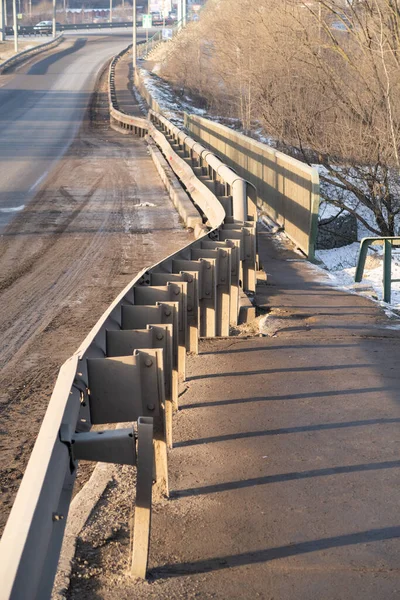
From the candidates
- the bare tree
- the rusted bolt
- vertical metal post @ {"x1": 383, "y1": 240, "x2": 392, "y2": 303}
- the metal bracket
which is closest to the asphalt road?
vertical metal post @ {"x1": 383, "y1": 240, "x2": 392, "y2": 303}

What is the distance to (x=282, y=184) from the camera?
16.3 meters

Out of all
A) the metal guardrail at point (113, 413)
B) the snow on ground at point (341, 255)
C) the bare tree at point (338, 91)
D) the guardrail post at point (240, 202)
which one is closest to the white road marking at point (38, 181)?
the snow on ground at point (341, 255)

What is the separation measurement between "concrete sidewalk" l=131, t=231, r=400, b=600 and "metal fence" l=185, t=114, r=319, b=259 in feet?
18.1

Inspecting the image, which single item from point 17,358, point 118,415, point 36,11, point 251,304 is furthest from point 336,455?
point 36,11

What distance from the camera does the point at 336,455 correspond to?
5.49m

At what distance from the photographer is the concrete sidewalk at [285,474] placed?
4.03 meters

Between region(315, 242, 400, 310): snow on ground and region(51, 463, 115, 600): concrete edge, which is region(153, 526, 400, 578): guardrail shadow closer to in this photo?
region(51, 463, 115, 600): concrete edge

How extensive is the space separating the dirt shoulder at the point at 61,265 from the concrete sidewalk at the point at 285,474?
1.12 meters

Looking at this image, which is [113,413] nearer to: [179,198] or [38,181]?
[179,198]

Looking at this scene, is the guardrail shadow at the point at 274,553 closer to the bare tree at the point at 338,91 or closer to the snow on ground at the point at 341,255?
the snow on ground at the point at 341,255

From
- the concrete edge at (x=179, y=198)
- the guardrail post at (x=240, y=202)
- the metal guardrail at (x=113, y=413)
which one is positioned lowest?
the concrete edge at (x=179, y=198)

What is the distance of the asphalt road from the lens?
22828mm

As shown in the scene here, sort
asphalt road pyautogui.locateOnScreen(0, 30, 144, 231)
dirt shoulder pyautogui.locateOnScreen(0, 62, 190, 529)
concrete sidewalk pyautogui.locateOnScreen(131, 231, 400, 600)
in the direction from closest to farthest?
1. concrete sidewalk pyautogui.locateOnScreen(131, 231, 400, 600)
2. dirt shoulder pyautogui.locateOnScreen(0, 62, 190, 529)
3. asphalt road pyautogui.locateOnScreen(0, 30, 144, 231)

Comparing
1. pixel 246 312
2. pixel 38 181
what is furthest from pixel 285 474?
pixel 38 181
